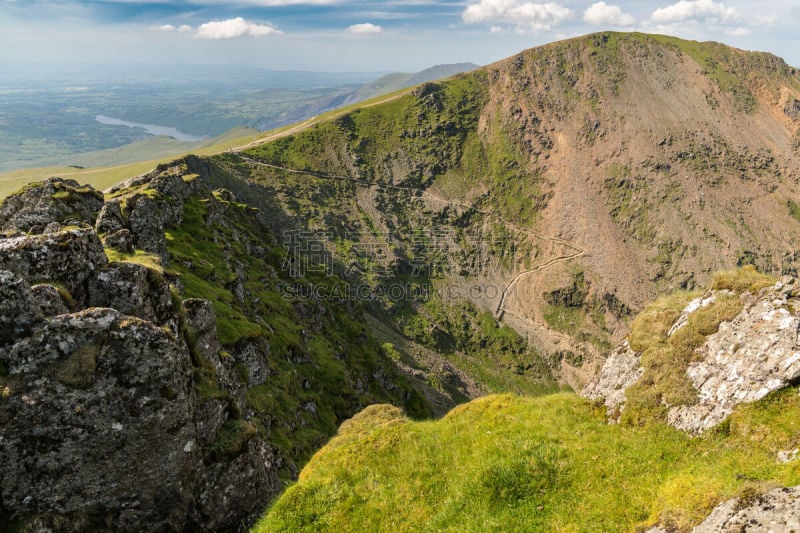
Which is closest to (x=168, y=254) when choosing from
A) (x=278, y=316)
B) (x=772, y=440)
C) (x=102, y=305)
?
(x=278, y=316)

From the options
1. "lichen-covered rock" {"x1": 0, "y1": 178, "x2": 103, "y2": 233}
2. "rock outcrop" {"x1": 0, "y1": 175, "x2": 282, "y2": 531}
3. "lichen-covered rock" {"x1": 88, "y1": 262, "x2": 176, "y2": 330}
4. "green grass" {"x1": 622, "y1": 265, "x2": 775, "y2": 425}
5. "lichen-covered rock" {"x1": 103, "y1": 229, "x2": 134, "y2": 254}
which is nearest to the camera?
"rock outcrop" {"x1": 0, "y1": 175, "x2": 282, "y2": 531}

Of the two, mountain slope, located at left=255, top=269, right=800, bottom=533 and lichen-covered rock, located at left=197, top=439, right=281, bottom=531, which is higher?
mountain slope, located at left=255, top=269, right=800, bottom=533

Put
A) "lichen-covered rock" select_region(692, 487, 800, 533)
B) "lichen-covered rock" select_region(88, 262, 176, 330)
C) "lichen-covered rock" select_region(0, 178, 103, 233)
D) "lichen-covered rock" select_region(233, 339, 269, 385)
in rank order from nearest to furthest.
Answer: "lichen-covered rock" select_region(692, 487, 800, 533), "lichen-covered rock" select_region(88, 262, 176, 330), "lichen-covered rock" select_region(0, 178, 103, 233), "lichen-covered rock" select_region(233, 339, 269, 385)

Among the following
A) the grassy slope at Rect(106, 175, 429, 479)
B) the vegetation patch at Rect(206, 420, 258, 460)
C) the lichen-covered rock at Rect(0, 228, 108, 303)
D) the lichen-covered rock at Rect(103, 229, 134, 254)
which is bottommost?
the grassy slope at Rect(106, 175, 429, 479)

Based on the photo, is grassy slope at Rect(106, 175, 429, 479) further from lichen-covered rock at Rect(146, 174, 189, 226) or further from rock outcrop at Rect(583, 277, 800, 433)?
Result: rock outcrop at Rect(583, 277, 800, 433)

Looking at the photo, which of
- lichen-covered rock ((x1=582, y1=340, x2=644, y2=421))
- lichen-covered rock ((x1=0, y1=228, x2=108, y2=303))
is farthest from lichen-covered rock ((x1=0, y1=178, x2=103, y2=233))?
lichen-covered rock ((x1=582, y1=340, x2=644, y2=421))

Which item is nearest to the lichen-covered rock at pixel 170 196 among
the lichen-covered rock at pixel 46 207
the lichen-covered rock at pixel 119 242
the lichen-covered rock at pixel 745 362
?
the lichen-covered rock at pixel 46 207

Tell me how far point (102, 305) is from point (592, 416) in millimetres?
24467

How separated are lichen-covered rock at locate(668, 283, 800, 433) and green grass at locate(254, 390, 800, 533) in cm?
59

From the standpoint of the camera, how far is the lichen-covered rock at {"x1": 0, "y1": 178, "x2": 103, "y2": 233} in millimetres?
33562

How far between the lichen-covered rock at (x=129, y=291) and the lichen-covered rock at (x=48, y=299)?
2.19m

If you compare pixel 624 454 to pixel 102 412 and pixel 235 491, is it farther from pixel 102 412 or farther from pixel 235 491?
pixel 102 412

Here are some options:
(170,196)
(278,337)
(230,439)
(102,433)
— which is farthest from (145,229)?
(102,433)

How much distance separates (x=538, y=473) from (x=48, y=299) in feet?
71.0
